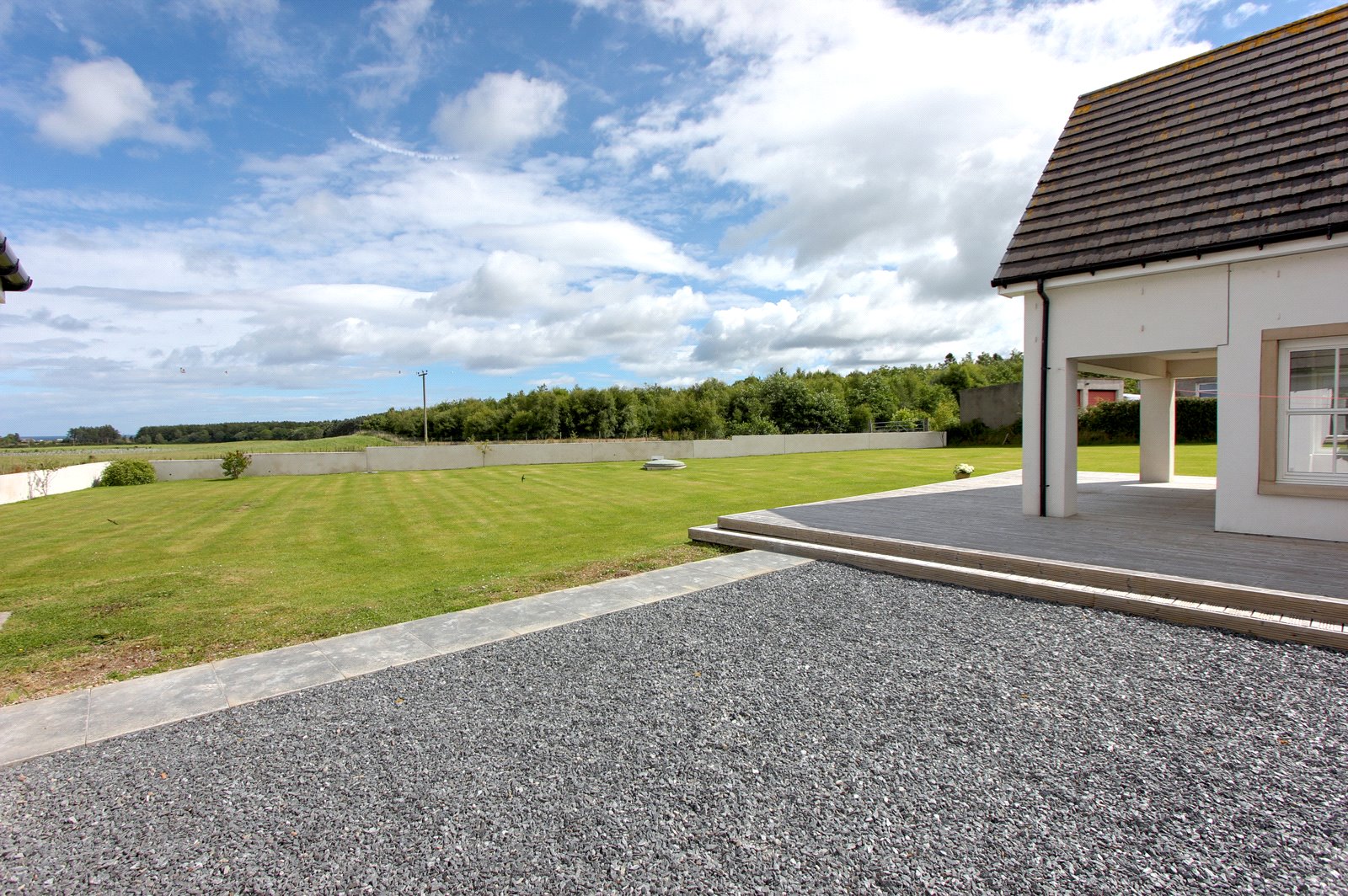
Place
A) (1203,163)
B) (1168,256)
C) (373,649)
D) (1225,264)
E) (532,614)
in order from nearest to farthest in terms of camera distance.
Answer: (373,649), (532,614), (1225,264), (1168,256), (1203,163)

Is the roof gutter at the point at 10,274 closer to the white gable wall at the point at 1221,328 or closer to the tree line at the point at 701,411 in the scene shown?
the white gable wall at the point at 1221,328

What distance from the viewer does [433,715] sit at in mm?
3617

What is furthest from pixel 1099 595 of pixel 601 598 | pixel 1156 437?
pixel 1156 437

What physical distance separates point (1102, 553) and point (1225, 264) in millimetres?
3717

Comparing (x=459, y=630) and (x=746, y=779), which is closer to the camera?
(x=746, y=779)

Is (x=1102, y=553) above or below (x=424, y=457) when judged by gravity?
above

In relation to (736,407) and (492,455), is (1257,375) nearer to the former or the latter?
(492,455)

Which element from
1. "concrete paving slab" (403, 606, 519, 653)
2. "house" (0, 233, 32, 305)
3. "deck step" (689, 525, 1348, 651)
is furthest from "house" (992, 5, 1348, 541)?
"house" (0, 233, 32, 305)

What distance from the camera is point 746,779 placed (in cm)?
290

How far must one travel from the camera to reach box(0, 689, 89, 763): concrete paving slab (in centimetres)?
334

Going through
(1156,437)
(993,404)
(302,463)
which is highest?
(993,404)

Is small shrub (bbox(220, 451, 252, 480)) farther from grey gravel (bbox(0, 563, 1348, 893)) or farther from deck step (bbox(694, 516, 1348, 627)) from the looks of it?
grey gravel (bbox(0, 563, 1348, 893))

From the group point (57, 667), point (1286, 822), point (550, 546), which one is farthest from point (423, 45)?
point (1286, 822)

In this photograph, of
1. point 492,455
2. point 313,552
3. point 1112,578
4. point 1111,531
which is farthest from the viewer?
point 492,455
